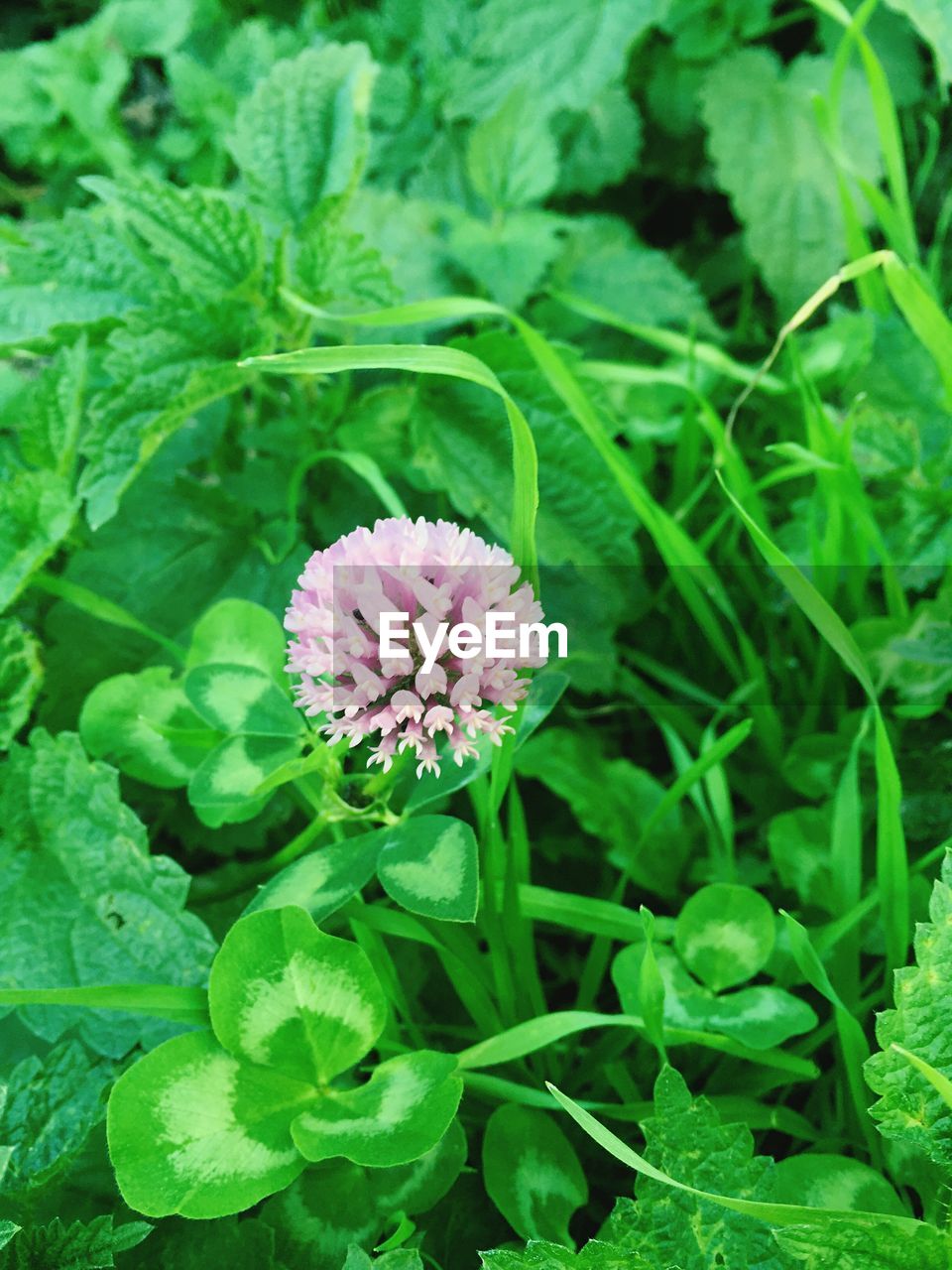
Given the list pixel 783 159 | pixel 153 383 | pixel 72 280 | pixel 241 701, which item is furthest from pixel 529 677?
pixel 783 159

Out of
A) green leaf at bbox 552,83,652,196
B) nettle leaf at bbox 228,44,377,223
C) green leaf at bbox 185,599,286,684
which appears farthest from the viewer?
green leaf at bbox 552,83,652,196

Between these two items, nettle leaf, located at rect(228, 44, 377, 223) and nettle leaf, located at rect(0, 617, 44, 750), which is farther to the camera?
nettle leaf, located at rect(228, 44, 377, 223)

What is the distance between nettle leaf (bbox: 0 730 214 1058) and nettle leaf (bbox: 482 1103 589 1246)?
22cm

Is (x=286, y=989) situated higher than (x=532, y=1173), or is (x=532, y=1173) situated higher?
(x=286, y=989)

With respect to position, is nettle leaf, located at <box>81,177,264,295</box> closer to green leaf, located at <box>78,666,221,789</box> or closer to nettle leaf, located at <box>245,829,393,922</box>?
green leaf, located at <box>78,666,221,789</box>

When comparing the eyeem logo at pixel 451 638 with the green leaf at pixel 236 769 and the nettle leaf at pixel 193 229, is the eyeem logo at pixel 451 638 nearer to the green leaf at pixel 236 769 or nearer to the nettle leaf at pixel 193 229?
the green leaf at pixel 236 769

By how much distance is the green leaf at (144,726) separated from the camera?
834 millimetres

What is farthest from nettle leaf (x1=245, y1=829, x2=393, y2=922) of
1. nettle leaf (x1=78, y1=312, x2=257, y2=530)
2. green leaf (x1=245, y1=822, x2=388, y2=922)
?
nettle leaf (x1=78, y1=312, x2=257, y2=530)

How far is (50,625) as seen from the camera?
997 mm

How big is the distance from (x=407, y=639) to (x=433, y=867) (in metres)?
0.14

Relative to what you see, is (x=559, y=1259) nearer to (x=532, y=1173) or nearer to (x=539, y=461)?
(x=532, y=1173)

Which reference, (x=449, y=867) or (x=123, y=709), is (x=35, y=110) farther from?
(x=449, y=867)

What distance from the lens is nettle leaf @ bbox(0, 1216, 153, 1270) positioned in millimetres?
604

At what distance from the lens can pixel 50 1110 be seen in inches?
26.9
